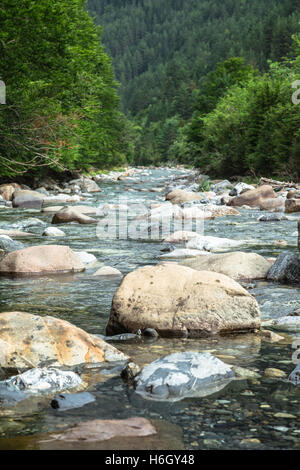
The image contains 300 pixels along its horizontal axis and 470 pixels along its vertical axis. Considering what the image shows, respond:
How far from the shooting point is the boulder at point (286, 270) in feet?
20.8

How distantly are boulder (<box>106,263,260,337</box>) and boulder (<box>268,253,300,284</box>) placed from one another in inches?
71.7

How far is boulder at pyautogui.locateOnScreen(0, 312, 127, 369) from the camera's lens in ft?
11.7

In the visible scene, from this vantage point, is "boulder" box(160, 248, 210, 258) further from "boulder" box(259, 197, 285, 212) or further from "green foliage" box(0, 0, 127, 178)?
"boulder" box(259, 197, 285, 212)

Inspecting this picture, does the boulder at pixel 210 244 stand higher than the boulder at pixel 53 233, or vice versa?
the boulder at pixel 53 233

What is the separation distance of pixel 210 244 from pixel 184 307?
4.43 m

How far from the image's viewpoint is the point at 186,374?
3.24m

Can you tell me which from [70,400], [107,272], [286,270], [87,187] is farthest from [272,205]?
[70,400]

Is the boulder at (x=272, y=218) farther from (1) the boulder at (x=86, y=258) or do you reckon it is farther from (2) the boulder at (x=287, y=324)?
(2) the boulder at (x=287, y=324)

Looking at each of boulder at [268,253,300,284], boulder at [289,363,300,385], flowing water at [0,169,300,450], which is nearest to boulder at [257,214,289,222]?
flowing water at [0,169,300,450]

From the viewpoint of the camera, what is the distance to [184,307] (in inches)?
178

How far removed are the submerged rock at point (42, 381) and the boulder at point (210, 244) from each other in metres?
5.72

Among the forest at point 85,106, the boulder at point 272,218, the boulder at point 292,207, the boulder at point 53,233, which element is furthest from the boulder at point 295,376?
the boulder at point 292,207

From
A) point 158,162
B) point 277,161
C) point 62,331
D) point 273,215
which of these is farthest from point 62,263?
point 158,162
